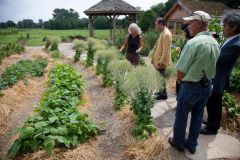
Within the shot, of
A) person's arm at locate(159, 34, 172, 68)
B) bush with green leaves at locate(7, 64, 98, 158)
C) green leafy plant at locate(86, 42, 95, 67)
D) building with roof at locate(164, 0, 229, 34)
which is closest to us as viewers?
bush with green leaves at locate(7, 64, 98, 158)

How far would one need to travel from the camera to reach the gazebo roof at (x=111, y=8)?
56.9ft

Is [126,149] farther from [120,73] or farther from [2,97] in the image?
[2,97]

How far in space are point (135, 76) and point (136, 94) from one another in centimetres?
29

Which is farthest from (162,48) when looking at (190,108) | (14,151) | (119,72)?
(14,151)

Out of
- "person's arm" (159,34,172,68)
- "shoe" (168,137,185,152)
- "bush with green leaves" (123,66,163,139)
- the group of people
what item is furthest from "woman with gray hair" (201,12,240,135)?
"person's arm" (159,34,172,68)

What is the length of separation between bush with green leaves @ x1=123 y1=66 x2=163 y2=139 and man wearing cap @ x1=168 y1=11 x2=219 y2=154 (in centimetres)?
56

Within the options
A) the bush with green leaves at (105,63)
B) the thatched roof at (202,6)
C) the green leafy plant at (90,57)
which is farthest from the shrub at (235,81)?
the thatched roof at (202,6)

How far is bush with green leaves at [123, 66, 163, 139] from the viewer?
4074mm

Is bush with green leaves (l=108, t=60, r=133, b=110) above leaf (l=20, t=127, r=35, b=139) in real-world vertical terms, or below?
above

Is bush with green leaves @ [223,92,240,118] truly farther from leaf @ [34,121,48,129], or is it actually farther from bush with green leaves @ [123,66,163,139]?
leaf @ [34,121,48,129]

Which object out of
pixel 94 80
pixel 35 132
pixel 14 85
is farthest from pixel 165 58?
pixel 14 85

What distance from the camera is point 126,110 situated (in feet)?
16.8

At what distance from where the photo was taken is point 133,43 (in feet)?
22.8

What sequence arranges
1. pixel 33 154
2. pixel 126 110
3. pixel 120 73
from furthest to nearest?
pixel 120 73
pixel 126 110
pixel 33 154
